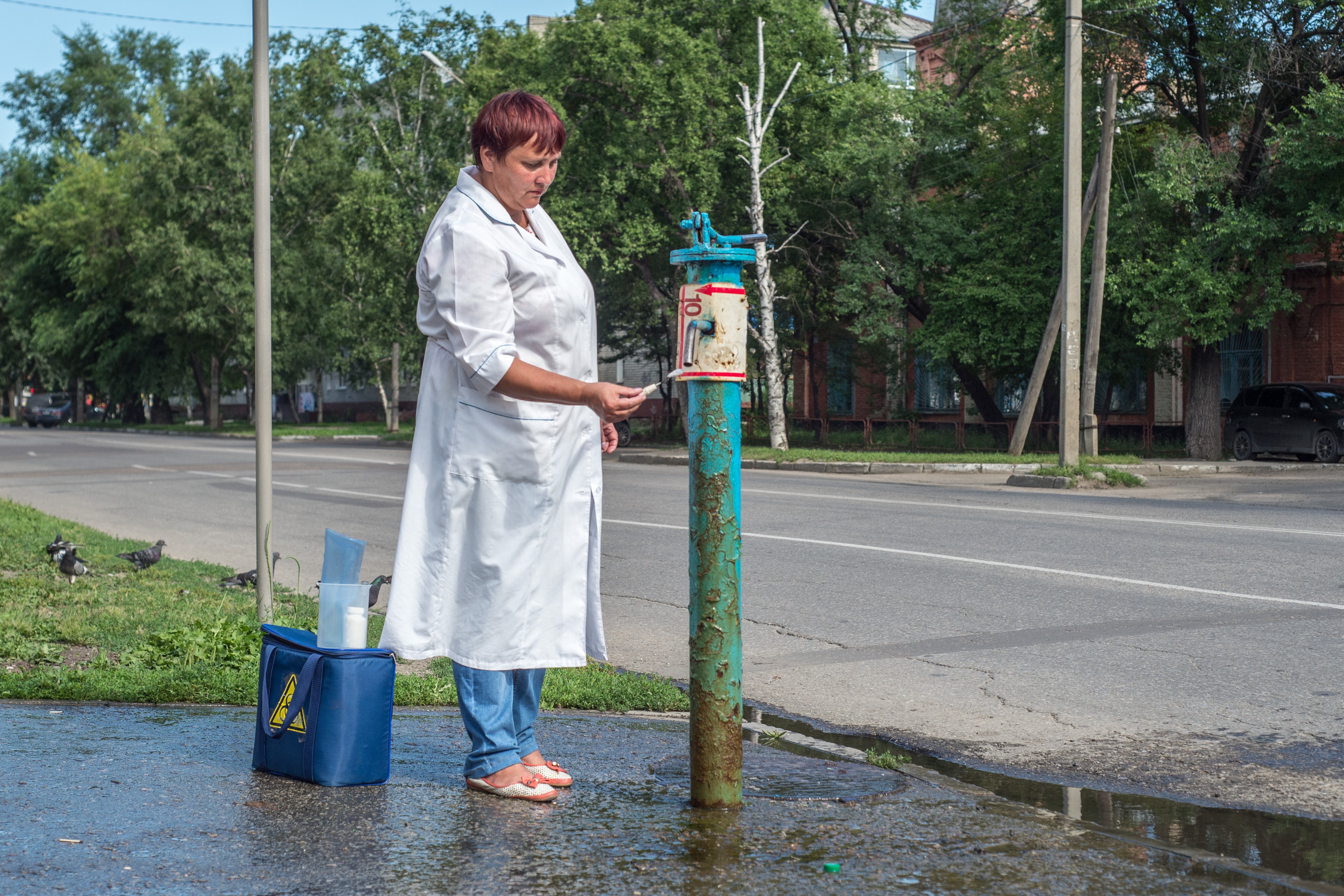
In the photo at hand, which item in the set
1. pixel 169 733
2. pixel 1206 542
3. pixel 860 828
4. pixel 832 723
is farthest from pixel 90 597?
pixel 1206 542

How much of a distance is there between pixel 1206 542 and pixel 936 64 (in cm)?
3584

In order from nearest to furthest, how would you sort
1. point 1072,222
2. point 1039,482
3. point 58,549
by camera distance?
point 58,549 → point 1039,482 → point 1072,222

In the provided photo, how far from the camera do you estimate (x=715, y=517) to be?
3.60 meters

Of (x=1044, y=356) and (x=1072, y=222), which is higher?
(x=1072, y=222)

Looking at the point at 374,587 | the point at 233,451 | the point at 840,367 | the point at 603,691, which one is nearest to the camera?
the point at 374,587

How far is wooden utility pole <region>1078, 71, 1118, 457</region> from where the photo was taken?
867 inches

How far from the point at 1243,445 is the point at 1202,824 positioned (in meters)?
24.4

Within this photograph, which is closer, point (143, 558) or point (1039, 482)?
point (143, 558)

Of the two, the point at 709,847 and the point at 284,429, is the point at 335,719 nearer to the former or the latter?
the point at 709,847

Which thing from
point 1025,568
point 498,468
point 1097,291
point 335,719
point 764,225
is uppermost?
point 764,225

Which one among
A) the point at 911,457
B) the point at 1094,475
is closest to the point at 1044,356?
the point at 911,457

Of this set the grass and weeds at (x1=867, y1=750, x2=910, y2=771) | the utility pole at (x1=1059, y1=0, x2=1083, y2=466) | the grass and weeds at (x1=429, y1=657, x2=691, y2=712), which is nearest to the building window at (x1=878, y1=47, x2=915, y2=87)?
the utility pole at (x1=1059, y1=0, x2=1083, y2=466)

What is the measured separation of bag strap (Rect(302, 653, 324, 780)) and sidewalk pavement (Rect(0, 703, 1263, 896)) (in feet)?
0.24

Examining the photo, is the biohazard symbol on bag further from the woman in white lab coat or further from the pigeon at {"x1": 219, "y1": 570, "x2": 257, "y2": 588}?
the pigeon at {"x1": 219, "y1": 570, "x2": 257, "y2": 588}
